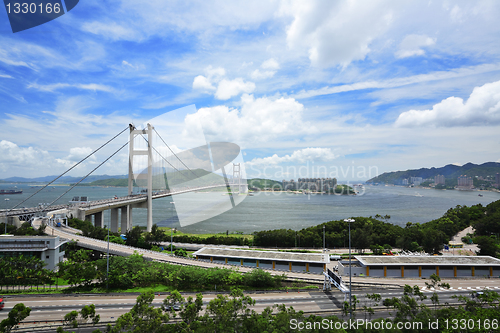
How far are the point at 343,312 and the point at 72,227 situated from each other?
15.6 metres

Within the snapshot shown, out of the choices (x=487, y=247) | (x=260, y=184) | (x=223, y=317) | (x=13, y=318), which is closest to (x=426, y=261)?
(x=487, y=247)

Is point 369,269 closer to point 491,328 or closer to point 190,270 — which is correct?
point 491,328

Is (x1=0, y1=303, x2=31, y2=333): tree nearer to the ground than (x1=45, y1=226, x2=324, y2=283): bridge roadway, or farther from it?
farther from it

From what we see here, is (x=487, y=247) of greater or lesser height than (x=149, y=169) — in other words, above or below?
below

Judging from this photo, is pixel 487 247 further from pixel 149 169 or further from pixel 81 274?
pixel 149 169

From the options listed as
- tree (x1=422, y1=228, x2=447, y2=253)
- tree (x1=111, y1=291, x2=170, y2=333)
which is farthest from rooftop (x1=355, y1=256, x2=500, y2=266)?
tree (x1=111, y1=291, x2=170, y2=333)

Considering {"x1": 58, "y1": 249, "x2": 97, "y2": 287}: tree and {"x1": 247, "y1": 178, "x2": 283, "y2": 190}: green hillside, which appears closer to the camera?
{"x1": 58, "y1": 249, "x2": 97, "y2": 287}: tree

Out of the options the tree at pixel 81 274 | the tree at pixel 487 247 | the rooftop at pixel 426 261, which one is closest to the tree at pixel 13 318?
the tree at pixel 81 274

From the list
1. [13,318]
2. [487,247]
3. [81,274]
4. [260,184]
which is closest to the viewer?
[13,318]

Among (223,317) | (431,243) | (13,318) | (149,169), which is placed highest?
(149,169)

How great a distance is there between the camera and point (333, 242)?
16.9 m

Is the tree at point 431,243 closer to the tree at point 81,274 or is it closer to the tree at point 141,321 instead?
the tree at point 141,321

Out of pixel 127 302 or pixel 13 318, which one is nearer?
pixel 13 318

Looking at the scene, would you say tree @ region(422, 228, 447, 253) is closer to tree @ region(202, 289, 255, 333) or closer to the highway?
the highway
